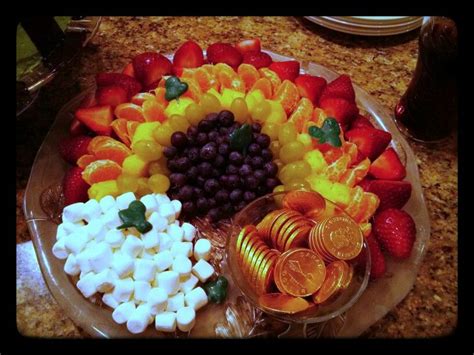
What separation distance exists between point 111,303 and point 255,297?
0.92 ft

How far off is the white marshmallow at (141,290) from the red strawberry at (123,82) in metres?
0.49

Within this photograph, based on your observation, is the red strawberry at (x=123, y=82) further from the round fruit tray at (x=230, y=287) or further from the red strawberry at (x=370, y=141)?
the red strawberry at (x=370, y=141)

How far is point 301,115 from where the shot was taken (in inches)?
47.2

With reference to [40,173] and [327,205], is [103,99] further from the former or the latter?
[327,205]

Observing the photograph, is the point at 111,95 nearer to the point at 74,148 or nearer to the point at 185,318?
the point at 74,148

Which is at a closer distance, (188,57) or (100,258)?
(100,258)

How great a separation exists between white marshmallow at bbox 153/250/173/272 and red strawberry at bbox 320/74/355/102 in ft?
1.76

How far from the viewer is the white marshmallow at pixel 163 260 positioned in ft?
3.36

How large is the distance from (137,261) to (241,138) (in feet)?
Answer: 1.08

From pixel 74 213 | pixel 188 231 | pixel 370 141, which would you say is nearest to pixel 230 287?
pixel 188 231

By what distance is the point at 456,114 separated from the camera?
4.26 ft

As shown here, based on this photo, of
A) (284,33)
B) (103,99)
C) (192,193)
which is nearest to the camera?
(192,193)

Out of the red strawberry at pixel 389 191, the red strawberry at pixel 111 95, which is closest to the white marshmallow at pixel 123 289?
the red strawberry at pixel 111 95
